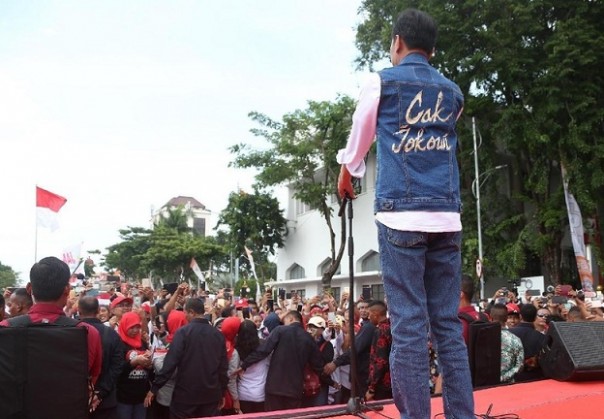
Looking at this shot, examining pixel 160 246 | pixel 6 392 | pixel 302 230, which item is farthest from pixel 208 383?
pixel 160 246

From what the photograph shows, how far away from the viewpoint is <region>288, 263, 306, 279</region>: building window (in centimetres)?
3762

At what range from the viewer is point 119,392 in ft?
20.5

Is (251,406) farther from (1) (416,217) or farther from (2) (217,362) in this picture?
(1) (416,217)

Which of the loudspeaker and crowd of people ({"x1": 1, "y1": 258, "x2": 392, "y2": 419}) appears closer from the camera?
the loudspeaker

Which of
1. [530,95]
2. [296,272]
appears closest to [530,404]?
[530,95]

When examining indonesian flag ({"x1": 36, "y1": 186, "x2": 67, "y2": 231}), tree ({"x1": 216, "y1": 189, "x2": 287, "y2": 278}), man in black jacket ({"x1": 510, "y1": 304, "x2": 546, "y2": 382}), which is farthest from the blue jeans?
tree ({"x1": 216, "y1": 189, "x2": 287, "y2": 278})

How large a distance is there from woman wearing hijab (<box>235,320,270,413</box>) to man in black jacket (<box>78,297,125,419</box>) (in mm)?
2259

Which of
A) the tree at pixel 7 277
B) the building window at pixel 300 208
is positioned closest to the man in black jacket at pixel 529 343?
the building window at pixel 300 208

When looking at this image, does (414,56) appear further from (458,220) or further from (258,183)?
(258,183)

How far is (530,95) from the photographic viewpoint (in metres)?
22.9

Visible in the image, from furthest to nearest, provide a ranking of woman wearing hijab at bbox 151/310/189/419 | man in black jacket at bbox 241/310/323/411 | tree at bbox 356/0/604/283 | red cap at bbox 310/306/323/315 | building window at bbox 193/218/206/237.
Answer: building window at bbox 193/218/206/237 → tree at bbox 356/0/604/283 → red cap at bbox 310/306/323/315 → man in black jacket at bbox 241/310/323/411 → woman wearing hijab at bbox 151/310/189/419

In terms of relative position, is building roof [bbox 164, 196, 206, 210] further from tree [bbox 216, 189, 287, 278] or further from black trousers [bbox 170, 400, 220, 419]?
black trousers [bbox 170, 400, 220, 419]

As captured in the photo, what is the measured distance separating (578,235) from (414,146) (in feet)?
68.2

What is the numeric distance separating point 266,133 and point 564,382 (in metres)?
27.9
